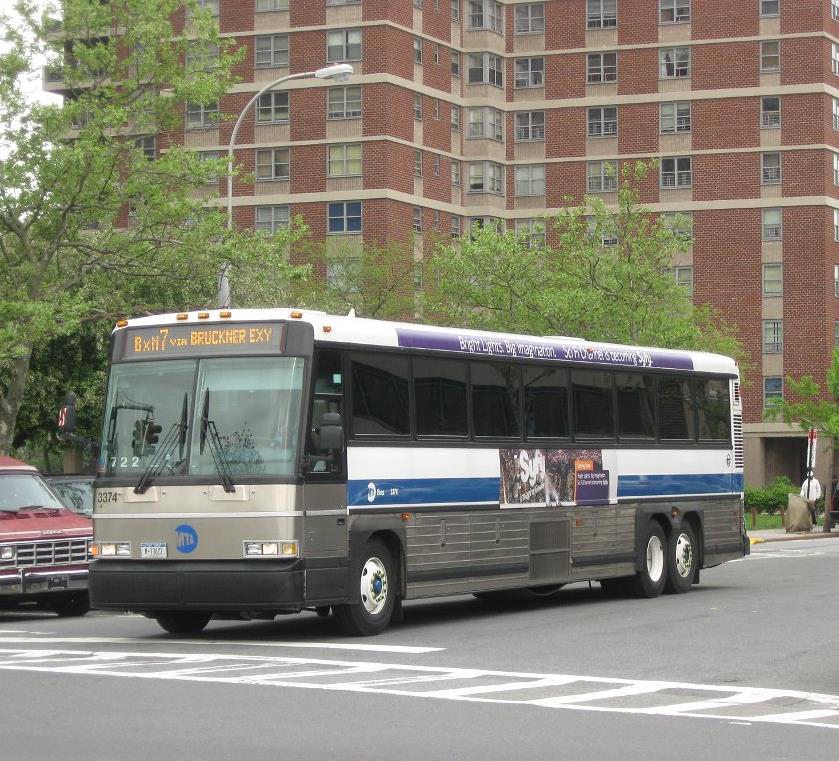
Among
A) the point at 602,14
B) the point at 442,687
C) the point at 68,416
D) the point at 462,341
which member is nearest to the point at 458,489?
the point at 462,341

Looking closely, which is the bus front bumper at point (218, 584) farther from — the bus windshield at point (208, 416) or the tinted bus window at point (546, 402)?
the tinted bus window at point (546, 402)

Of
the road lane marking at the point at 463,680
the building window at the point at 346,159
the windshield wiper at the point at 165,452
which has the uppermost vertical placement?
the building window at the point at 346,159

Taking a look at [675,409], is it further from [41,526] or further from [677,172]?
[677,172]

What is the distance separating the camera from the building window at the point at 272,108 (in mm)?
78875

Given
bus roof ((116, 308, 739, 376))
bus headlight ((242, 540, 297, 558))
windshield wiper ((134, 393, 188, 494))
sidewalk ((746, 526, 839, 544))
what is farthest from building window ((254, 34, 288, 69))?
bus headlight ((242, 540, 297, 558))

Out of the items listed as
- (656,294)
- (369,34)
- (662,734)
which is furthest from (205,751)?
(369,34)

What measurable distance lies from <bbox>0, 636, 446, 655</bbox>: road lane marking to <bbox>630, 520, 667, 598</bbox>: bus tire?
6963 millimetres

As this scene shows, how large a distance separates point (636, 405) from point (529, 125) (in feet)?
206

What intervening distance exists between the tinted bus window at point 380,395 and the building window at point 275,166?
60.9m

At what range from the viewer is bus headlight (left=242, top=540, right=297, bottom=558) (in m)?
16.3

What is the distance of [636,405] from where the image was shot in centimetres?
2298

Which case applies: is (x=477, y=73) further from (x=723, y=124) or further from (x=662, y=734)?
(x=662, y=734)

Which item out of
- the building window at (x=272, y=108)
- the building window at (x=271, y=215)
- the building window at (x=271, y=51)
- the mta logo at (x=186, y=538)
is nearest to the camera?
the mta logo at (x=186, y=538)

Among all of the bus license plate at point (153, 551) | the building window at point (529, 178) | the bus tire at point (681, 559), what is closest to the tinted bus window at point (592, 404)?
the bus tire at point (681, 559)
